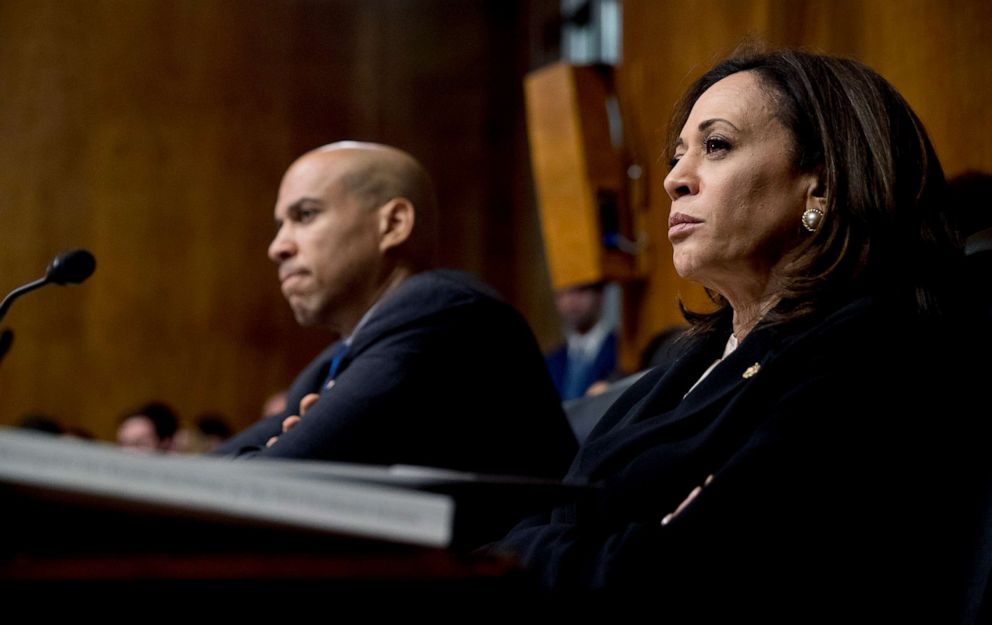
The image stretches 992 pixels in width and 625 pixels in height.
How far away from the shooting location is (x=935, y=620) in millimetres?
1408

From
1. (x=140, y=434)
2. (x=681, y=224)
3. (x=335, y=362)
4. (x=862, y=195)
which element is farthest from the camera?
(x=140, y=434)

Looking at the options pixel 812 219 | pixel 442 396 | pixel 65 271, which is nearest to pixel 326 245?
pixel 442 396

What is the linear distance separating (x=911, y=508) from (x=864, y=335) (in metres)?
0.21

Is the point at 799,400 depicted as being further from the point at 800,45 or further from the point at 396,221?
the point at 800,45

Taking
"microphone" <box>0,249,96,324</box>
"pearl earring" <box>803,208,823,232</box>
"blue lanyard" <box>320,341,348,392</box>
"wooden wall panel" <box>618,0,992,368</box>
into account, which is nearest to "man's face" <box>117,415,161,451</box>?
"wooden wall panel" <box>618,0,992,368</box>

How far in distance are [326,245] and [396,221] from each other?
184 mm

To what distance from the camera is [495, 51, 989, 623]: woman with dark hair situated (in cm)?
127

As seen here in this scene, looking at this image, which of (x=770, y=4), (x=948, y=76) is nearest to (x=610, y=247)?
(x=770, y=4)

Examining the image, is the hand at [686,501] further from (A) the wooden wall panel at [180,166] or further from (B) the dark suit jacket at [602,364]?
(A) the wooden wall panel at [180,166]

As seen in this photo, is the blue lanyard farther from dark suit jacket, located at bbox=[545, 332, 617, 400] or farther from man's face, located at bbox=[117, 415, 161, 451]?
dark suit jacket, located at bbox=[545, 332, 617, 400]

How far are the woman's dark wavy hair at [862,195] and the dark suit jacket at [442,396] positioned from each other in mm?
886

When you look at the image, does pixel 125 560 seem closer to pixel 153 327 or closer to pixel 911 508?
pixel 911 508

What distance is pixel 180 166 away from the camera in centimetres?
678

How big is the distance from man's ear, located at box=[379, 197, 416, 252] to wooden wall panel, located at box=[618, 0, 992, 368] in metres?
0.75
